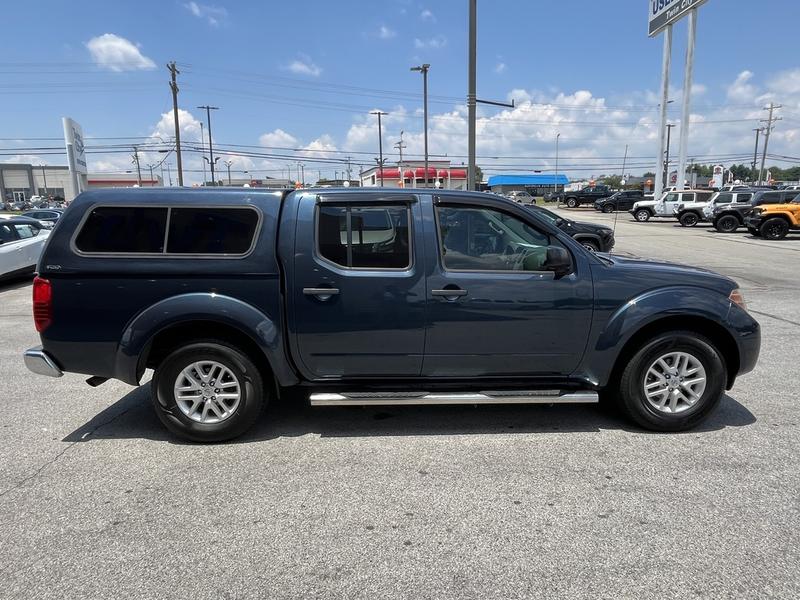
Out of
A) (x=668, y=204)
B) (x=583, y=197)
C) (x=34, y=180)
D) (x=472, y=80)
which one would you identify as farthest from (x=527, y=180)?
(x=34, y=180)

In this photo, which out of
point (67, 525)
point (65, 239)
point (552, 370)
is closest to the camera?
point (67, 525)

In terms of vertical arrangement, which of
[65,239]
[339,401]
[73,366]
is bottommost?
[339,401]

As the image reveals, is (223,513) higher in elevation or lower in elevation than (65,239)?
lower

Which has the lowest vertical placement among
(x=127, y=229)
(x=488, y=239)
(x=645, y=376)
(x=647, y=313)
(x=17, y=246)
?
(x=645, y=376)

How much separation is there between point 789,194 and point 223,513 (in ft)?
93.9

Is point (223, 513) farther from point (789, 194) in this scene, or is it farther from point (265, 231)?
point (789, 194)

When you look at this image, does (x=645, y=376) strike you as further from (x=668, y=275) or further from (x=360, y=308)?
(x=360, y=308)

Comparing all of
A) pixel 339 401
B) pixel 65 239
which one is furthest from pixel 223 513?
pixel 65 239

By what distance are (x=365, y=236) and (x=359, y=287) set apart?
40 cm

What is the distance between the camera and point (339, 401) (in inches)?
151

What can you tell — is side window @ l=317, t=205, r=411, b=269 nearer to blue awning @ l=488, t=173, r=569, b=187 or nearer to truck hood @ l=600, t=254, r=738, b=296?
truck hood @ l=600, t=254, r=738, b=296

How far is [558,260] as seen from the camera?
12.3 feet

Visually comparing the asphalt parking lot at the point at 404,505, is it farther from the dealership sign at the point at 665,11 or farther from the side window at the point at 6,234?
the dealership sign at the point at 665,11

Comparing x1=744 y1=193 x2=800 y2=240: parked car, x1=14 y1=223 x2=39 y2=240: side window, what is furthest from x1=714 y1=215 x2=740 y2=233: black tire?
x1=14 y1=223 x2=39 y2=240: side window
